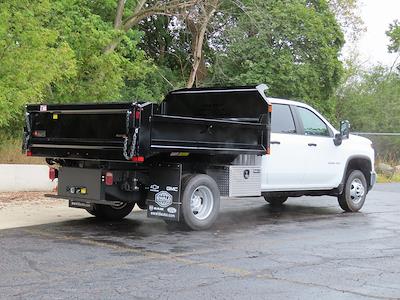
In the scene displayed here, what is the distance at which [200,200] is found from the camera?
377 inches

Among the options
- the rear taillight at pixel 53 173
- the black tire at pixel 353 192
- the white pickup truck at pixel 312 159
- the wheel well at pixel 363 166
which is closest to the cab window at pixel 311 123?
the white pickup truck at pixel 312 159

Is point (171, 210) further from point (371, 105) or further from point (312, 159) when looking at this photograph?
point (371, 105)

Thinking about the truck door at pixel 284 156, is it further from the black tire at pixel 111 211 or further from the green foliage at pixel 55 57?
the green foliage at pixel 55 57

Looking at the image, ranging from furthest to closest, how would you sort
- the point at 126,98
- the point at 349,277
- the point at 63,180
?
the point at 126,98 < the point at 63,180 < the point at 349,277

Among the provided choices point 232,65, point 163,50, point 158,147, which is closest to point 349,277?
point 158,147

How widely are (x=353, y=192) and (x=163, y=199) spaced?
4.98 m

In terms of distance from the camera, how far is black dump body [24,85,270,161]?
832cm

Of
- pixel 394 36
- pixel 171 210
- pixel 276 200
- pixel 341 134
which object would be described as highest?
pixel 394 36

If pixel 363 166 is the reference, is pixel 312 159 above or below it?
above

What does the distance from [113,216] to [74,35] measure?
792 cm

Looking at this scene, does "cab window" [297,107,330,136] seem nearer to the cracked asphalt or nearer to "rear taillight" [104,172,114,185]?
the cracked asphalt

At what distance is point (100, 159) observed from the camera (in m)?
8.88

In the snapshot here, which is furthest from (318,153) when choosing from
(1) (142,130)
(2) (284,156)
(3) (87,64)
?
Result: (3) (87,64)

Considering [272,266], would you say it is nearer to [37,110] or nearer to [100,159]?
[100,159]
